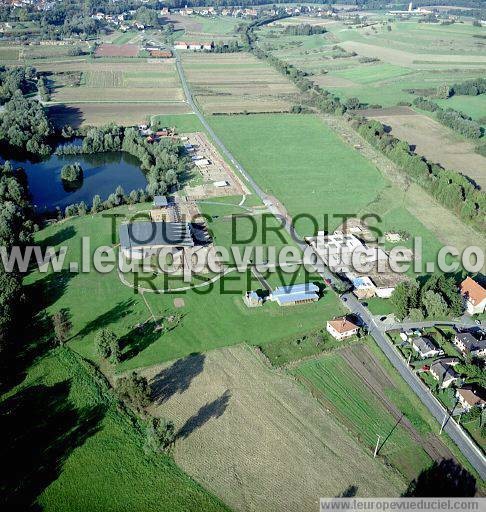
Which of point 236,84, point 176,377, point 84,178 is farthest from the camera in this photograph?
point 236,84

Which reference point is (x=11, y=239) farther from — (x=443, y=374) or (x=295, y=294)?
(x=443, y=374)

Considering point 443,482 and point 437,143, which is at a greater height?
point 437,143

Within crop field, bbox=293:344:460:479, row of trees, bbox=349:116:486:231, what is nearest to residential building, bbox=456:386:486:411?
crop field, bbox=293:344:460:479

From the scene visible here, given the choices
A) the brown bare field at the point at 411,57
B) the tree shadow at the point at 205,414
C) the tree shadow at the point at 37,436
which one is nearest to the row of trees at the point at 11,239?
the tree shadow at the point at 37,436

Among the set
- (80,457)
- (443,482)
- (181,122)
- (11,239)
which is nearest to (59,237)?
(11,239)

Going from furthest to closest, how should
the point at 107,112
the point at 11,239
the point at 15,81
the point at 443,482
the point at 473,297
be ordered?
the point at 15,81
the point at 107,112
the point at 11,239
the point at 473,297
the point at 443,482

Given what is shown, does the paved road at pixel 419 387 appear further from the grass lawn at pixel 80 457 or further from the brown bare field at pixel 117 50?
the brown bare field at pixel 117 50
